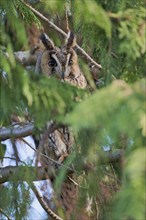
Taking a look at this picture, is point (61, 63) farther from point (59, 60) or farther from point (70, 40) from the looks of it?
point (70, 40)

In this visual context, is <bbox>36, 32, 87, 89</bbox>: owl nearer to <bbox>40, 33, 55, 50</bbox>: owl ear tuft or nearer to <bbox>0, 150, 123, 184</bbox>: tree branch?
<bbox>40, 33, 55, 50</bbox>: owl ear tuft

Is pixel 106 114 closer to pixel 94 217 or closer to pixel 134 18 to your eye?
pixel 134 18

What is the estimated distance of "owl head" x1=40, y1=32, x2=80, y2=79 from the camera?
3.95 m

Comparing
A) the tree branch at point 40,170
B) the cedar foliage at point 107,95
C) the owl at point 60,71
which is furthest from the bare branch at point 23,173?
the owl at point 60,71

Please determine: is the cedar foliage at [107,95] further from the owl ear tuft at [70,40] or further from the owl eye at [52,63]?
the owl eye at [52,63]

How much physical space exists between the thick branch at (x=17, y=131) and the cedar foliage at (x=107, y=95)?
1.06ft

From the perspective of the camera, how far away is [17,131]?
3.11 metres

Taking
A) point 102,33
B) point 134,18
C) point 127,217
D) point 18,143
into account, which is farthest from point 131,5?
point 18,143

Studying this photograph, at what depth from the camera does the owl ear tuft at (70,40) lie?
365cm

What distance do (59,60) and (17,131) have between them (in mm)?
1112

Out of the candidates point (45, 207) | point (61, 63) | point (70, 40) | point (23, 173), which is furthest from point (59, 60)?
point (23, 173)

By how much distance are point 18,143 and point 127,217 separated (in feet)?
8.06

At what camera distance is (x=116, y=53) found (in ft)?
7.73

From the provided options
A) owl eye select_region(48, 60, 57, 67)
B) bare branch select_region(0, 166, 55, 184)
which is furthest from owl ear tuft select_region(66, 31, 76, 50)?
bare branch select_region(0, 166, 55, 184)
